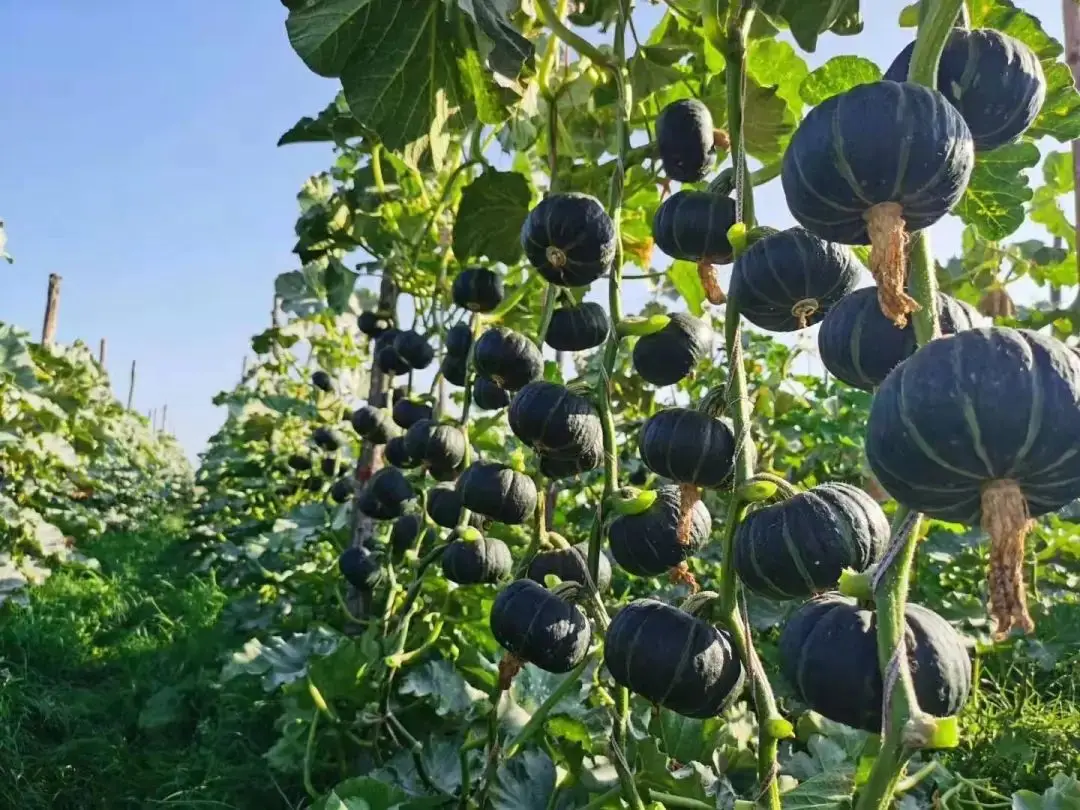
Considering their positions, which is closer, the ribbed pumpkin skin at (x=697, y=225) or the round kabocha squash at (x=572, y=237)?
the ribbed pumpkin skin at (x=697, y=225)

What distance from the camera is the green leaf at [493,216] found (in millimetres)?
2234

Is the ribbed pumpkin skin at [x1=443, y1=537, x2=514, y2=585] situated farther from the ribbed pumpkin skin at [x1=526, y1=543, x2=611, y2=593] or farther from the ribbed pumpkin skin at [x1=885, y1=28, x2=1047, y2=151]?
the ribbed pumpkin skin at [x1=885, y1=28, x2=1047, y2=151]

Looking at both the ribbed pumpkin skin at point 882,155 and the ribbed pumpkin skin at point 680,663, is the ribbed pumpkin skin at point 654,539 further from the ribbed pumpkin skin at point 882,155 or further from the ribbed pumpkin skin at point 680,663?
the ribbed pumpkin skin at point 882,155

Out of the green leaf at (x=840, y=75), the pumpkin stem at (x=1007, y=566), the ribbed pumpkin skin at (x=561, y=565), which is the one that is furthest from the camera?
the ribbed pumpkin skin at (x=561, y=565)

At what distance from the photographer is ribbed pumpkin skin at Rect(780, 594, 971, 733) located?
73cm

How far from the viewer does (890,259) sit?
718mm

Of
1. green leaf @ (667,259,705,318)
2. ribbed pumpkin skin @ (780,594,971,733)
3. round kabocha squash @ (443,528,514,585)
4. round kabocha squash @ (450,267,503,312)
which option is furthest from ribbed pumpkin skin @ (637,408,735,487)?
round kabocha squash @ (450,267,503,312)

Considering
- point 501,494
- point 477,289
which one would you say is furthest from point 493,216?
point 501,494

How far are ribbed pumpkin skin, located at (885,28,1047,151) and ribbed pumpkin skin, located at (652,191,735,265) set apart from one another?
39cm

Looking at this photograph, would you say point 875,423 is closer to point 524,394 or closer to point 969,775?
point 524,394

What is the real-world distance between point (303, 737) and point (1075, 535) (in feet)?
8.42

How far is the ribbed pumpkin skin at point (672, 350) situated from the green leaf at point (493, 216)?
2.72 ft

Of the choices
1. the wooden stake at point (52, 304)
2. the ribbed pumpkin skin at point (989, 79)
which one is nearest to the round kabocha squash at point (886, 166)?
the ribbed pumpkin skin at point (989, 79)

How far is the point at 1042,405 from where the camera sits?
624 millimetres
